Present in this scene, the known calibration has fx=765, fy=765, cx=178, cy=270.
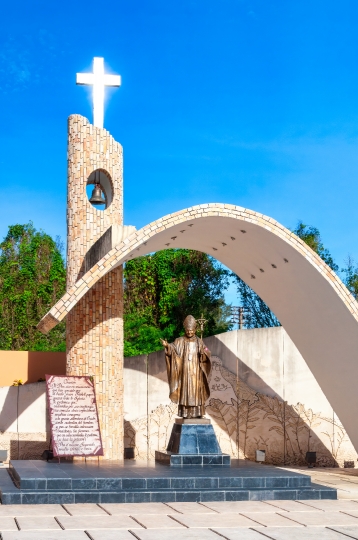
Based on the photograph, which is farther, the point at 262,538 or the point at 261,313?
the point at 261,313

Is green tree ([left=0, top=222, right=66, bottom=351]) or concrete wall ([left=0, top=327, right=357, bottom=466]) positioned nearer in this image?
concrete wall ([left=0, top=327, right=357, bottom=466])

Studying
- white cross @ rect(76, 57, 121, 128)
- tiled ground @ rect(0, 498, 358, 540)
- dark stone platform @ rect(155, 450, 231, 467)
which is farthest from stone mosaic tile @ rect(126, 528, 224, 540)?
white cross @ rect(76, 57, 121, 128)

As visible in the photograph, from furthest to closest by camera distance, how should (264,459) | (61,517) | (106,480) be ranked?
1. (264,459)
2. (106,480)
3. (61,517)

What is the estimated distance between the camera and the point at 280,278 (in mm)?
12516

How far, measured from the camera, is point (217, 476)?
9172 millimetres

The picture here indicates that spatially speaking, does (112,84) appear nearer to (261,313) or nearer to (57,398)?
(57,398)

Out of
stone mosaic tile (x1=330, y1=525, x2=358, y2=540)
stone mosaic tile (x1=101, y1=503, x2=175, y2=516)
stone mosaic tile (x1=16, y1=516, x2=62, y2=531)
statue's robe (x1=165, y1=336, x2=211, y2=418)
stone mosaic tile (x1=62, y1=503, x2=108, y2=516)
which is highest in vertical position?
statue's robe (x1=165, y1=336, x2=211, y2=418)

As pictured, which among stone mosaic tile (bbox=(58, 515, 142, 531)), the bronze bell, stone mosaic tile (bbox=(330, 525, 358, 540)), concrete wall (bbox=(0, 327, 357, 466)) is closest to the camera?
stone mosaic tile (bbox=(330, 525, 358, 540))

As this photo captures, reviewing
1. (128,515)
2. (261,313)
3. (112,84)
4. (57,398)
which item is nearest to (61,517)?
(128,515)

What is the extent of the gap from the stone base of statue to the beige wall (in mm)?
5087

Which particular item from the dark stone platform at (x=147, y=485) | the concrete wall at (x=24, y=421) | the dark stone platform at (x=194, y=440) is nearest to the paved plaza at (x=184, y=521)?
the dark stone platform at (x=147, y=485)

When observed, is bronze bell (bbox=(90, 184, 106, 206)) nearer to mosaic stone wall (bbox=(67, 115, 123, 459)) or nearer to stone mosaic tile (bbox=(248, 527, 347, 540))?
mosaic stone wall (bbox=(67, 115, 123, 459))

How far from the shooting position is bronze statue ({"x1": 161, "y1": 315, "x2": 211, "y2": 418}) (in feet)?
36.2

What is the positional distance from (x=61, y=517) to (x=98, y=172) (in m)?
6.54
